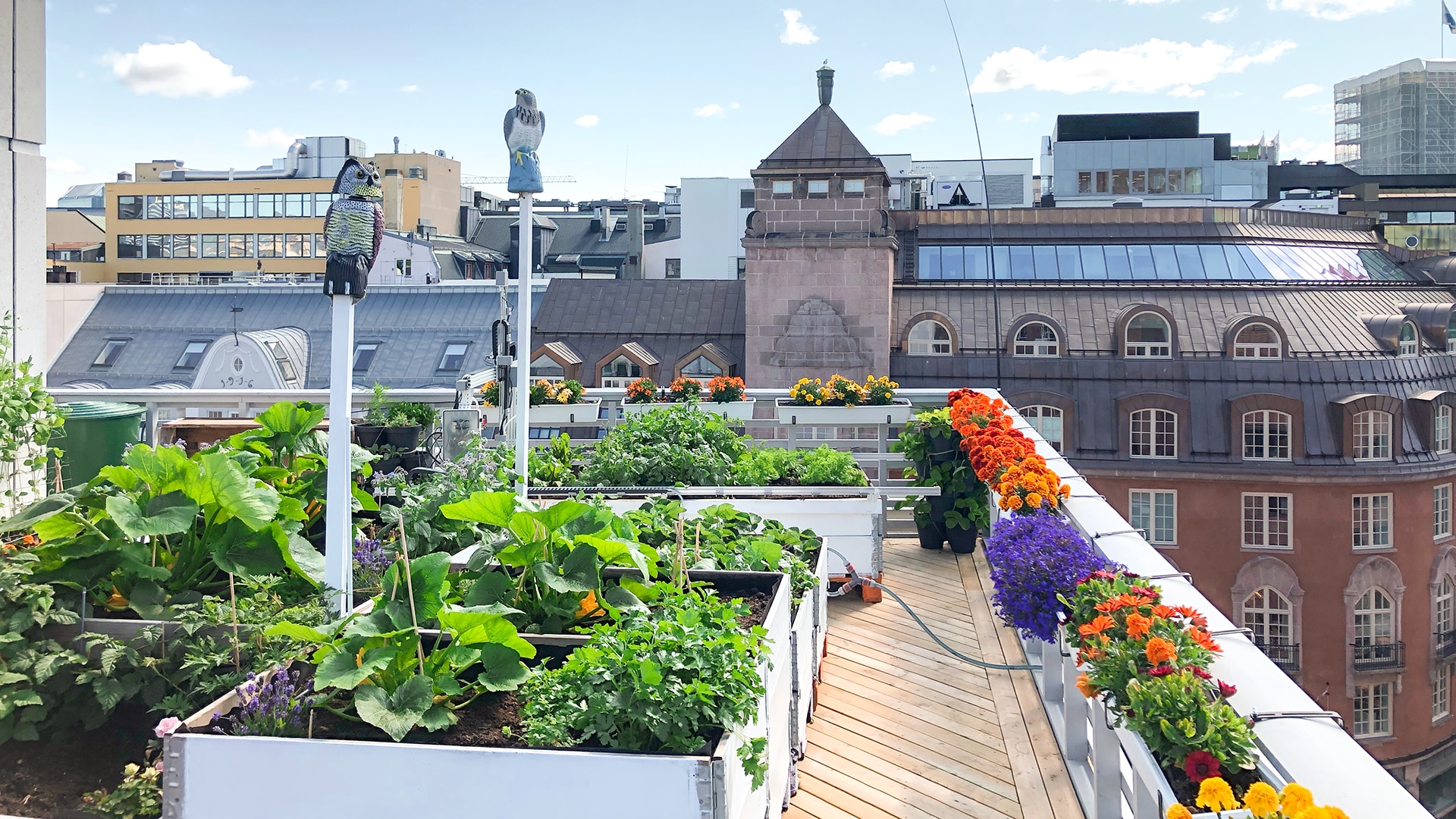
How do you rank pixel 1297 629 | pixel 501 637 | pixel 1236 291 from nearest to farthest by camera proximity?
pixel 501 637, pixel 1297 629, pixel 1236 291

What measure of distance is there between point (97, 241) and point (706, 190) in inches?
1116

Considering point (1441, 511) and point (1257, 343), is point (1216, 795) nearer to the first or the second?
point (1257, 343)

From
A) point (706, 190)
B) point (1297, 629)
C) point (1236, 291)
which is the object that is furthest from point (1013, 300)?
point (706, 190)

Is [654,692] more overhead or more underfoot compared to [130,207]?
more underfoot

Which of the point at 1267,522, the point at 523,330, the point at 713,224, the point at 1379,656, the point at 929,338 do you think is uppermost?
the point at 713,224

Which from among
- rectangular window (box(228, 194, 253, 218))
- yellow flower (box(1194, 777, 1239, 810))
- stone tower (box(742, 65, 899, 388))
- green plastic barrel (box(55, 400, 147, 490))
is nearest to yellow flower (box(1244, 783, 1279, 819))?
yellow flower (box(1194, 777, 1239, 810))

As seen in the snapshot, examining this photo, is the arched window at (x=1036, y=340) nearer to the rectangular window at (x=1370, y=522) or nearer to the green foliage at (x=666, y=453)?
the rectangular window at (x=1370, y=522)

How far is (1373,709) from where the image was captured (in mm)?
25438

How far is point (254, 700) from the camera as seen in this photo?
2408mm

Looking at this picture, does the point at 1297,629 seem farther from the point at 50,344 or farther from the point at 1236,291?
the point at 50,344

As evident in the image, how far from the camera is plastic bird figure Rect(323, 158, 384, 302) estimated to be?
9.09ft

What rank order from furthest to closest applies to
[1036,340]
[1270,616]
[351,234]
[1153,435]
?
[1036,340], [1153,435], [1270,616], [351,234]

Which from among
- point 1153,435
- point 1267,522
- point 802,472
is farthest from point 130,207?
point 802,472

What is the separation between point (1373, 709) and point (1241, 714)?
2758 cm
